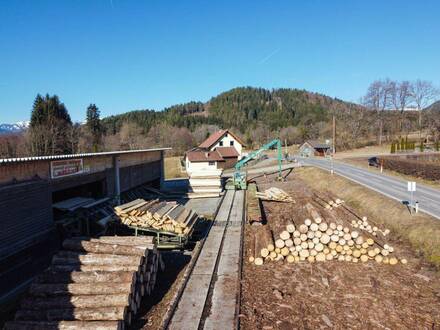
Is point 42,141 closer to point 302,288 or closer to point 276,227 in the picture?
point 276,227

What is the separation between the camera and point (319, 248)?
14656 millimetres

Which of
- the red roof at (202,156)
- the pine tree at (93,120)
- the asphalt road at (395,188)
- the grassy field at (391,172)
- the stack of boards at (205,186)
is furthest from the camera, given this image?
the pine tree at (93,120)

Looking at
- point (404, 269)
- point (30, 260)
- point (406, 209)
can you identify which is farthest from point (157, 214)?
point (406, 209)

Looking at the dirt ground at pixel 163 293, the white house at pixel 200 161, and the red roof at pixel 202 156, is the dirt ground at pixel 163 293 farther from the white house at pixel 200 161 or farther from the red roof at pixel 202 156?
the red roof at pixel 202 156

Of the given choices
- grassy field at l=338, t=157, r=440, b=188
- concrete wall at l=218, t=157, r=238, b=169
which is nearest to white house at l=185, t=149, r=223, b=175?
concrete wall at l=218, t=157, r=238, b=169

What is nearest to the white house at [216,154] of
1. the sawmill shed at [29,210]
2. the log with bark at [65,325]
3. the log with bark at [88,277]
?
the sawmill shed at [29,210]

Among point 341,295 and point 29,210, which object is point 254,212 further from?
point 29,210

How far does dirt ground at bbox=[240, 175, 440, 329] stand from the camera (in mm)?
9617

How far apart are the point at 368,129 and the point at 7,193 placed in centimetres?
7905

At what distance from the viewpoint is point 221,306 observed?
10023mm

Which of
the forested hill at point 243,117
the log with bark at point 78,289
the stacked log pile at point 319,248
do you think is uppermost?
the forested hill at point 243,117

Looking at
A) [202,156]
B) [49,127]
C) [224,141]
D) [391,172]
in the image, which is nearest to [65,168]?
[391,172]

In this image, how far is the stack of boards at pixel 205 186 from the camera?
31.4 metres

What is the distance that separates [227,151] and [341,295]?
48.8 metres
